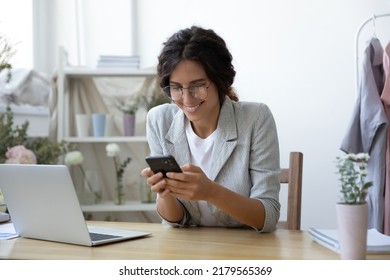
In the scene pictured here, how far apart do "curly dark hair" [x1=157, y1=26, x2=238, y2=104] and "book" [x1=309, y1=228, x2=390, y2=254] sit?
53 centimetres

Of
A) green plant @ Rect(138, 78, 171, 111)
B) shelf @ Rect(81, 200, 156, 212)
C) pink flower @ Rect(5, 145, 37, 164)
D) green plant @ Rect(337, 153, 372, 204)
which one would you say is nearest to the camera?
green plant @ Rect(337, 153, 372, 204)

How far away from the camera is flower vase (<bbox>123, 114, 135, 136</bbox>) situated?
9.52ft

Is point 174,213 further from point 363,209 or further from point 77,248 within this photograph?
point 363,209

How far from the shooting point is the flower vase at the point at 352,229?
956 millimetres

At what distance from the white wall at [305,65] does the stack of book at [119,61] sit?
392mm

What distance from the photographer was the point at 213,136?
164 centimetres

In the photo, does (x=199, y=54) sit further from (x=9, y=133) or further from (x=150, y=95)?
(x=150, y=95)

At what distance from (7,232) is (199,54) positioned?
27.2 inches

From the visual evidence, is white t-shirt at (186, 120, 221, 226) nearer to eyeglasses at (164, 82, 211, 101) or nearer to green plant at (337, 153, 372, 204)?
eyeglasses at (164, 82, 211, 101)

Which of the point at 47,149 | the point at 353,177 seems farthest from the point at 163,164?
the point at 47,149

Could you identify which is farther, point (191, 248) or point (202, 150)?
point (202, 150)

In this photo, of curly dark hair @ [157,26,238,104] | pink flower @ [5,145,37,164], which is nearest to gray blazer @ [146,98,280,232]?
curly dark hair @ [157,26,238,104]

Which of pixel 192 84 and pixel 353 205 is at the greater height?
pixel 192 84

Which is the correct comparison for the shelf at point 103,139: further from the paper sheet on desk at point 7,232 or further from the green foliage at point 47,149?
the paper sheet on desk at point 7,232
